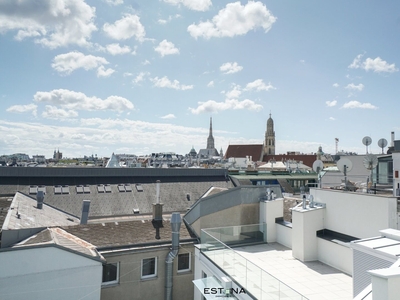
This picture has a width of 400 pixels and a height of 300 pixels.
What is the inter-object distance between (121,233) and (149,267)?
2046 mm

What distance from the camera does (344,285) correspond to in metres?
9.21

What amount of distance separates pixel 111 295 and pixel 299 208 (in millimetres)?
8324

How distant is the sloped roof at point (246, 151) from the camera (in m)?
111

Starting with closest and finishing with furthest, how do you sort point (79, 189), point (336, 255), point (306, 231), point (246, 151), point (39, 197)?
point (336, 255)
point (306, 231)
point (39, 197)
point (79, 189)
point (246, 151)

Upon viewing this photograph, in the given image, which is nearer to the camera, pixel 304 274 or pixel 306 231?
pixel 304 274

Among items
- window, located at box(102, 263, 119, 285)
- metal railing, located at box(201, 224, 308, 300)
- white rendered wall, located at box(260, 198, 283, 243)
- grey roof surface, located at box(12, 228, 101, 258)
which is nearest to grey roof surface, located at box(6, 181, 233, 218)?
grey roof surface, located at box(12, 228, 101, 258)

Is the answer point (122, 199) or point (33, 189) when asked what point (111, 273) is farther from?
point (33, 189)

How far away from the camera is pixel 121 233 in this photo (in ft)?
44.5

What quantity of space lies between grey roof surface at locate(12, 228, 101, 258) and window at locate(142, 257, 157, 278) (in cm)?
222

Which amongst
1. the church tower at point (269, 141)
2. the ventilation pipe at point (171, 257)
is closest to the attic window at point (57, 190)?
the ventilation pipe at point (171, 257)

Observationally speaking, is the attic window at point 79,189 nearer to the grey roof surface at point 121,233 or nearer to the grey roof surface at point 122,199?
the grey roof surface at point 122,199

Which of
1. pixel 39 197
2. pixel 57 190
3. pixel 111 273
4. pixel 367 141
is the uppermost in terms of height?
pixel 367 141

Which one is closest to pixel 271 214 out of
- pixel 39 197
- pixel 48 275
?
pixel 48 275

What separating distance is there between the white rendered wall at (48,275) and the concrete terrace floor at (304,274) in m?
6.23
